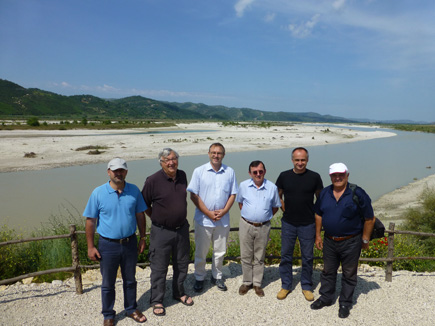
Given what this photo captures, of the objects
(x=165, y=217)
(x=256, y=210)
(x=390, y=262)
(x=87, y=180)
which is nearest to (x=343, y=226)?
(x=256, y=210)

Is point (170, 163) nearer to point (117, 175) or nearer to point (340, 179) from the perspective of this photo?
point (117, 175)

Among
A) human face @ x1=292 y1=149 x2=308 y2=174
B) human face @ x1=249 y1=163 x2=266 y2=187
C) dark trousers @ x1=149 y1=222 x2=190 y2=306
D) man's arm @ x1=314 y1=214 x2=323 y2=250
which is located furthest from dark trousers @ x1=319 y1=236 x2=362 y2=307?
dark trousers @ x1=149 y1=222 x2=190 y2=306

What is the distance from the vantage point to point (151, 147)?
30016 mm

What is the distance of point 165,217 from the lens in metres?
4.03

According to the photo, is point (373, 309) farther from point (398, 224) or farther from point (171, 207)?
point (398, 224)

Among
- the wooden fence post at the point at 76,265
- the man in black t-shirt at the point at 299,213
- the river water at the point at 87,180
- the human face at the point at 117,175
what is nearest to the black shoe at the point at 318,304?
the man in black t-shirt at the point at 299,213

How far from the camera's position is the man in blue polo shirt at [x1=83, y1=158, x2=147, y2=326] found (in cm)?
363

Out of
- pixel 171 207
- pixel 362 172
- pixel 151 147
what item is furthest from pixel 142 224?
pixel 151 147

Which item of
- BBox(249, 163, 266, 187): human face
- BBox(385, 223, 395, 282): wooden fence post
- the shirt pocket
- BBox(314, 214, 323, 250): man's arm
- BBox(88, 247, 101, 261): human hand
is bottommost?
BBox(385, 223, 395, 282): wooden fence post

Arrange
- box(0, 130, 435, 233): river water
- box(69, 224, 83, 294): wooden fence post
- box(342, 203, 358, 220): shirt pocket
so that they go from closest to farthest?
1. box(342, 203, 358, 220): shirt pocket
2. box(69, 224, 83, 294): wooden fence post
3. box(0, 130, 435, 233): river water

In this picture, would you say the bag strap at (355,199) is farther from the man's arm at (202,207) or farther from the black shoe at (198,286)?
the black shoe at (198,286)

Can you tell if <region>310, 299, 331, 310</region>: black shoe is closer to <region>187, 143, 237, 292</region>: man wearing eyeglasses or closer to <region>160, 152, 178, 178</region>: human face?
<region>187, 143, 237, 292</region>: man wearing eyeglasses

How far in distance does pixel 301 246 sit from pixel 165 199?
2.24 meters

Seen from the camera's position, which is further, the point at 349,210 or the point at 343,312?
the point at 343,312
